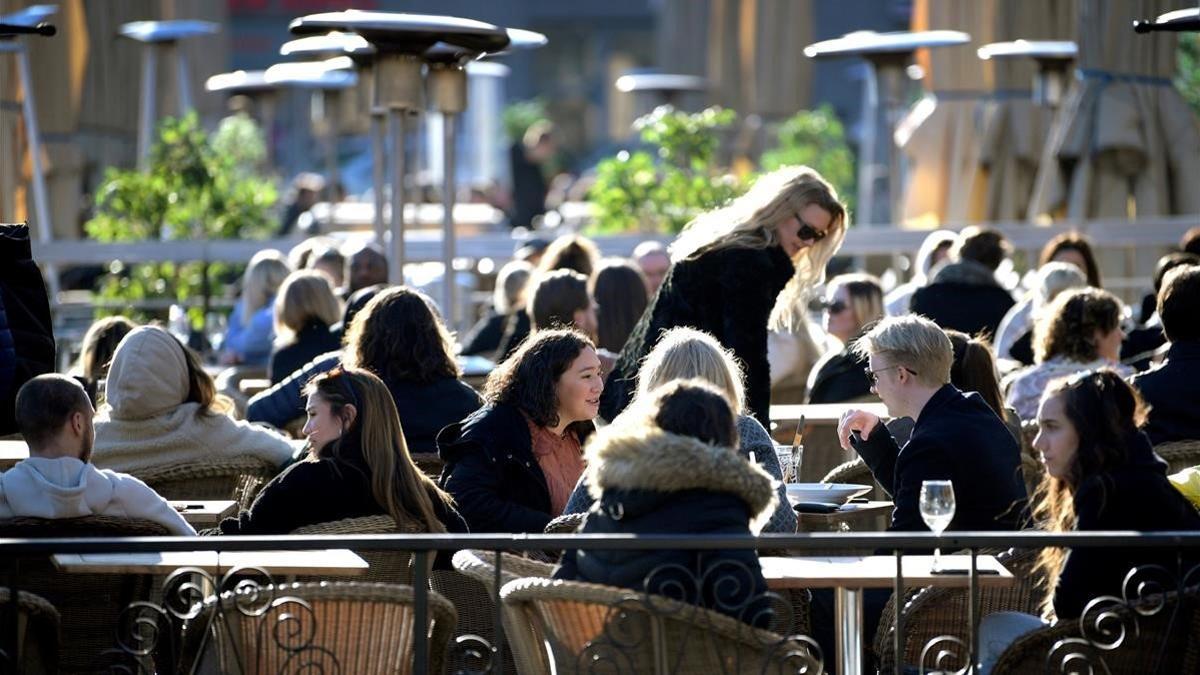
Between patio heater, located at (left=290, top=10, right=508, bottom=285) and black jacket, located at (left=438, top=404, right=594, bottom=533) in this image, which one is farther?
patio heater, located at (left=290, top=10, right=508, bottom=285)

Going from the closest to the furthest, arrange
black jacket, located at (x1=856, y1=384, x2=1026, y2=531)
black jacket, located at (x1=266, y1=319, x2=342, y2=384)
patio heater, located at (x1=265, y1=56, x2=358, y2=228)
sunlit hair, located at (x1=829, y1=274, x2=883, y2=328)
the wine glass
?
1. the wine glass
2. black jacket, located at (x1=856, y1=384, x2=1026, y2=531)
3. black jacket, located at (x1=266, y1=319, x2=342, y2=384)
4. sunlit hair, located at (x1=829, y1=274, x2=883, y2=328)
5. patio heater, located at (x1=265, y1=56, x2=358, y2=228)

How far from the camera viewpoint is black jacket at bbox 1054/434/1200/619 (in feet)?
14.7

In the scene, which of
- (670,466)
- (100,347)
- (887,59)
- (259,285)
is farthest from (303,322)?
(887,59)

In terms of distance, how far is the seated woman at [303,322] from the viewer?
8.38 m

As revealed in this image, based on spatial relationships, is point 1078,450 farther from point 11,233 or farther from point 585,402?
point 11,233

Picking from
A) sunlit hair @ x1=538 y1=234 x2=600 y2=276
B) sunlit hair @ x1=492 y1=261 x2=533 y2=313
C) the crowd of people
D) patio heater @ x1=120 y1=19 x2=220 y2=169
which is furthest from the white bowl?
patio heater @ x1=120 y1=19 x2=220 y2=169

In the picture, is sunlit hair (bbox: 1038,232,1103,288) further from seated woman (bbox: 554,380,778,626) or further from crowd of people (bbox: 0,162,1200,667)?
seated woman (bbox: 554,380,778,626)

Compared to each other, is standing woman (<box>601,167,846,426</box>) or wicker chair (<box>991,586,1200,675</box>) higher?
standing woman (<box>601,167,846,426</box>)

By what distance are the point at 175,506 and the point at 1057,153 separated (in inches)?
293

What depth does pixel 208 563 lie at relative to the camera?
15.6ft

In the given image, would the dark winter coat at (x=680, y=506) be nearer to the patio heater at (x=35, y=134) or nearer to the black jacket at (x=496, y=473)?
the black jacket at (x=496, y=473)

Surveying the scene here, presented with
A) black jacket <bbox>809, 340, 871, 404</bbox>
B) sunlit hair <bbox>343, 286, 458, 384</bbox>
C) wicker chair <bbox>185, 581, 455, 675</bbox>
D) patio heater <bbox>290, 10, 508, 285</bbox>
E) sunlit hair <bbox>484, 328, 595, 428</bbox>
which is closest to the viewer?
wicker chair <bbox>185, 581, 455, 675</bbox>

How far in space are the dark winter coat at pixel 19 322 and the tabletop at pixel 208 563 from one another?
0.87 meters

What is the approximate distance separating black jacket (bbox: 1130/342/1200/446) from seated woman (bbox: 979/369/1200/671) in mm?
1965
